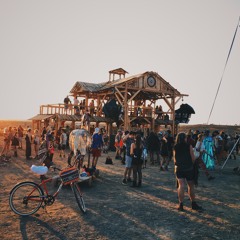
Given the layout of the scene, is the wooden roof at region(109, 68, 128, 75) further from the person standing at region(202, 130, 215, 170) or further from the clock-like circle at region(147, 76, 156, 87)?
the person standing at region(202, 130, 215, 170)

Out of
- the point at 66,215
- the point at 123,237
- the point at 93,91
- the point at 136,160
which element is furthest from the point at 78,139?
the point at 93,91

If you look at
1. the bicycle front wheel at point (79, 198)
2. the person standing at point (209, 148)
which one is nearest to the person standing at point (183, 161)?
the bicycle front wheel at point (79, 198)

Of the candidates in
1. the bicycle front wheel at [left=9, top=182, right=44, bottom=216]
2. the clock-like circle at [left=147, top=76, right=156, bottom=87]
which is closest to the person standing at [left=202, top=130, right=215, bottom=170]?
the bicycle front wheel at [left=9, top=182, right=44, bottom=216]

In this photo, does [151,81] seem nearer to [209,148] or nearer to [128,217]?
[209,148]

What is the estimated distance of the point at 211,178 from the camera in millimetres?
10227

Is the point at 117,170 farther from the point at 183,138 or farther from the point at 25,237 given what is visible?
the point at 25,237

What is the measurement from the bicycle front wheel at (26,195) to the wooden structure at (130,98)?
16.9 meters

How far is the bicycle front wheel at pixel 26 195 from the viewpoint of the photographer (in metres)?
5.36

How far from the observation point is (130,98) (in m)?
23.4

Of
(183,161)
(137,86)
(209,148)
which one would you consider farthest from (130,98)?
(183,161)

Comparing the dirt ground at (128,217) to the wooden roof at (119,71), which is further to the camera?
the wooden roof at (119,71)

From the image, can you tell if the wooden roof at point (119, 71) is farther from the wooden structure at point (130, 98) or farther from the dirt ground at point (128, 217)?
the dirt ground at point (128, 217)

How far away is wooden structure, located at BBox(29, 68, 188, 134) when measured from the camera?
23.2m

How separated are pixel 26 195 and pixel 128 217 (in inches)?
91.2
